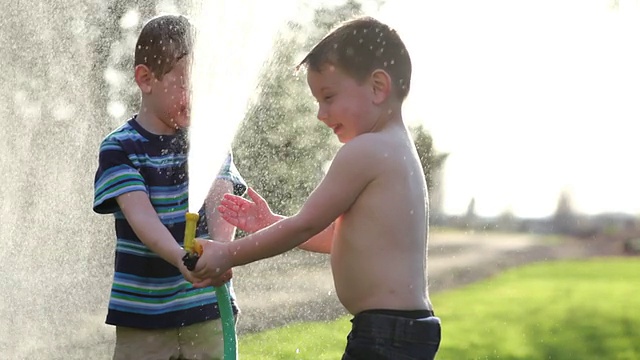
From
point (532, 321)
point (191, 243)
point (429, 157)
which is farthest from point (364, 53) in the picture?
point (429, 157)

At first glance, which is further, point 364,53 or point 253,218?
point 253,218

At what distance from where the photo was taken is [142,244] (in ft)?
9.61

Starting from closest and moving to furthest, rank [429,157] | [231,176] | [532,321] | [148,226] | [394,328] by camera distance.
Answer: [394,328] < [148,226] < [231,176] < [532,321] < [429,157]

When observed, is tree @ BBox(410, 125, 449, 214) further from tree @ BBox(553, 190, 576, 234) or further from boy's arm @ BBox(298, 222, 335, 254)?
boy's arm @ BBox(298, 222, 335, 254)

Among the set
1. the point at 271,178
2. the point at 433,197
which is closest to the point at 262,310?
the point at 271,178

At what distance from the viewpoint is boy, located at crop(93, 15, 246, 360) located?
2.89 m

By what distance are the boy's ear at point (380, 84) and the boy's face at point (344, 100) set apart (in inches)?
0.6

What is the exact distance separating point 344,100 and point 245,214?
437 mm

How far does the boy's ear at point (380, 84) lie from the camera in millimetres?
2618

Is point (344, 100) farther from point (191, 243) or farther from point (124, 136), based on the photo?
point (124, 136)

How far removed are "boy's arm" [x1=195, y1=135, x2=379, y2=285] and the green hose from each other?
173 mm

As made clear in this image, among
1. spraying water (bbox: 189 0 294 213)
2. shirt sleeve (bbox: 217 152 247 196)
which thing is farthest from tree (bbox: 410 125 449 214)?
shirt sleeve (bbox: 217 152 247 196)

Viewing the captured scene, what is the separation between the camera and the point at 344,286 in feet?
8.33

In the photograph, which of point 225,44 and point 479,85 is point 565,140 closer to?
point 479,85
